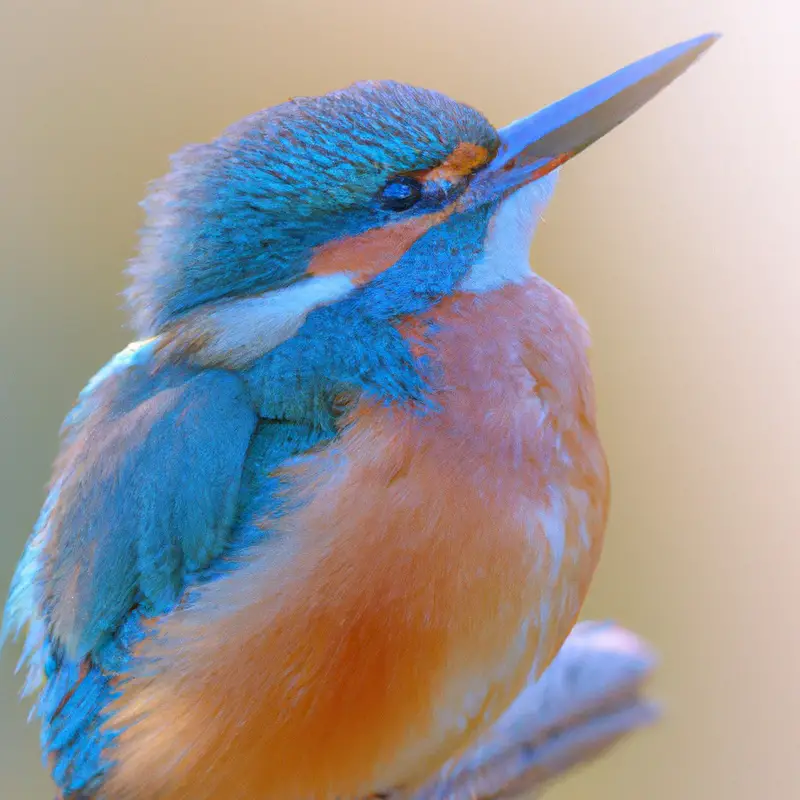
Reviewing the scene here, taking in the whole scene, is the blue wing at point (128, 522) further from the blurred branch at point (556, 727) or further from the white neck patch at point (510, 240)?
the blurred branch at point (556, 727)

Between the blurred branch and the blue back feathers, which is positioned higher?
the blue back feathers

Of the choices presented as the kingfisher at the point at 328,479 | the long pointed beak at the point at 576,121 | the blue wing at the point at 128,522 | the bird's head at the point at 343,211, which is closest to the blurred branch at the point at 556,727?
the kingfisher at the point at 328,479

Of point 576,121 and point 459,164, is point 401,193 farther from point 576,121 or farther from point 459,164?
point 576,121

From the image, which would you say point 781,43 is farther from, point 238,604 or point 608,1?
point 238,604

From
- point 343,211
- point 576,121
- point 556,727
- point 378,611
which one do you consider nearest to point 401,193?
point 343,211

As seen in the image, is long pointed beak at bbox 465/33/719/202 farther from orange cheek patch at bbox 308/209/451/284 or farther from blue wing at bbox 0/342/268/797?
blue wing at bbox 0/342/268/797

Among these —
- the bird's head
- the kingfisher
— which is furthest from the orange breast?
the bird's head

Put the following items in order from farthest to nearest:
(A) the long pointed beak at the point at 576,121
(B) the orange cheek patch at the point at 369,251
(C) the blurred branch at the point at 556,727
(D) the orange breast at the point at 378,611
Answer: (C) the blurred branch at the point at 556,727 → (A) the long pointed beak at the point at 576,121 → (B) the orange cheek patch at the point at 369,251 → (D) the orange breast at the point at 378,611

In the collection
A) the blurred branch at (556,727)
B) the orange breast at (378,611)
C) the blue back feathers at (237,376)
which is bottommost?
the blurred branch at (556,727)
